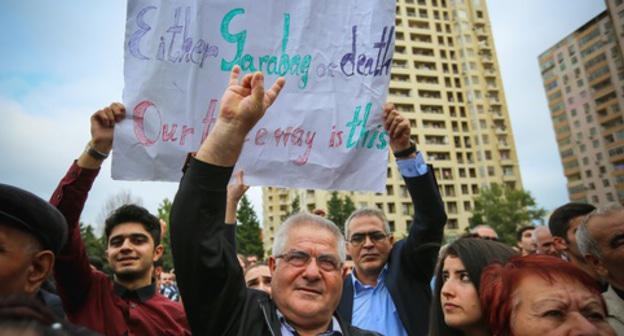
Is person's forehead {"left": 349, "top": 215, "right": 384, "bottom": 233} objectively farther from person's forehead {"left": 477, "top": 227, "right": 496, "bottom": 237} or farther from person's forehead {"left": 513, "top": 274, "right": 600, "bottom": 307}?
person's forehead {"left": 477, "top": 227, "right": 496, "bottom": 237}

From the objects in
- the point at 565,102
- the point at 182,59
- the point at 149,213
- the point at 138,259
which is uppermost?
the point at 565,102

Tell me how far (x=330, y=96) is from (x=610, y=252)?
7.21ft

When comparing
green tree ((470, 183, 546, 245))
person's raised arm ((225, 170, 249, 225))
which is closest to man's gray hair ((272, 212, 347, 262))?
person's raised arm ((225, 170, 249, 225))

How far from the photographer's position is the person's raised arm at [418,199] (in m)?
2.75

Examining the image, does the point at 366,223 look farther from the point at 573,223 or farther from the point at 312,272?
the point at 573,223

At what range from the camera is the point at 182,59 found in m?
2.53

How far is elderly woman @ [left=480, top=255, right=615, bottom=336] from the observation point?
5.65 ft

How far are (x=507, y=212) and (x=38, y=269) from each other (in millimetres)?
46496

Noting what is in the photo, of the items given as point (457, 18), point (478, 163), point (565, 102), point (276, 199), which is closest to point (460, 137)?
point (478, 163)

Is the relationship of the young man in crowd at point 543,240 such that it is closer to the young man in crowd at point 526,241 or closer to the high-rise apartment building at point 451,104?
the young man in crowd at point 526,241

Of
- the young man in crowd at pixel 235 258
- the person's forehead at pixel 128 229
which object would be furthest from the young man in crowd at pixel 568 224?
the person's forehead at pixel 128 229

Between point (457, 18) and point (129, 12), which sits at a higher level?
point (457, 18)

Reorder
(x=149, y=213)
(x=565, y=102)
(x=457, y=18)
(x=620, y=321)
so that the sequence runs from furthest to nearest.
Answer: (x=565, y=102) → (x=457, y=18) → (x=149, y=213) → (x=620, y=321)

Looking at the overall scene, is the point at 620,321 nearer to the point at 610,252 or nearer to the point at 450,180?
the point at 610,252
